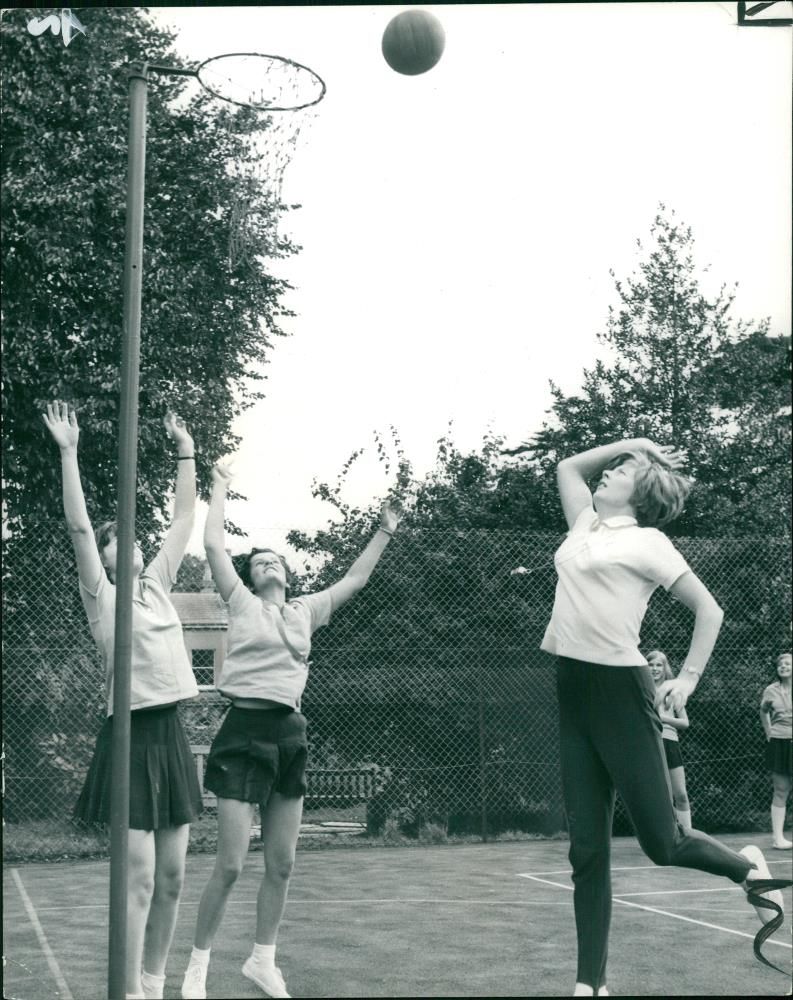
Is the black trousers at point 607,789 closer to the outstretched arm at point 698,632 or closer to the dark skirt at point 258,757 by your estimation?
the outstretched arm at point 698,632

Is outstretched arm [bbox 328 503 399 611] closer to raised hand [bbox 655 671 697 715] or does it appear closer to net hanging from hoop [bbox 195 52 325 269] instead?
raised hand [bbox 655 671 697 715]

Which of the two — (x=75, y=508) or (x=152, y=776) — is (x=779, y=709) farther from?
(x=75, y=508)

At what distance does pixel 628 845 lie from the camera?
736 cm

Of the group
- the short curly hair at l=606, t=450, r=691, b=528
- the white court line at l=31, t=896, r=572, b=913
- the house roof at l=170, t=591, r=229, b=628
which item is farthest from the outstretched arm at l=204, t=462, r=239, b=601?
the house roof at l=170, t=591, r=229, b=628

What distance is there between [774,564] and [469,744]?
2.39 metres

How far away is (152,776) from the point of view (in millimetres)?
3100

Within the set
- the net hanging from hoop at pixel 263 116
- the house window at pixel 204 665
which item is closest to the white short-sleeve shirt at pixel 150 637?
the net hanging from hoop at pixel 263 116

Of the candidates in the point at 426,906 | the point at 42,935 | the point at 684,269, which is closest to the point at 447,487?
the point at 684,269

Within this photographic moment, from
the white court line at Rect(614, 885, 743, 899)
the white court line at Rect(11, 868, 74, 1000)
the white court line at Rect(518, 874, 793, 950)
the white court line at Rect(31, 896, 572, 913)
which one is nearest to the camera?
the white court line at Rect(11, 868, 74, 1000)

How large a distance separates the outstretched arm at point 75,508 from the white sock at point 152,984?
40.9 inches

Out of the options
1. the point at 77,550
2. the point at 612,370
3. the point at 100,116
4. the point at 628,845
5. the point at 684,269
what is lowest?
the point at 628,845

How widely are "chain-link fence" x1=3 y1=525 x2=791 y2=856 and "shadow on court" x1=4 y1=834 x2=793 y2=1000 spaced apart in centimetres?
58

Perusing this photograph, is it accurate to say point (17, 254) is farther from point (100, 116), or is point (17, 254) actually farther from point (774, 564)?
point (774, 564)

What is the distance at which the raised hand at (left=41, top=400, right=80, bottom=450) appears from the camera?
→ 10.5 feet
